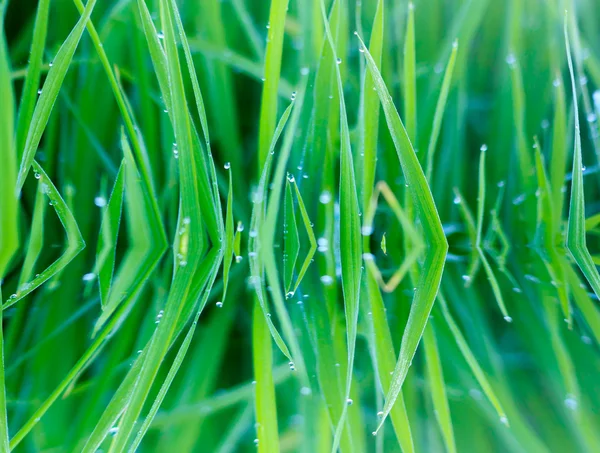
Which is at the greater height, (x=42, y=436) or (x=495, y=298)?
(x=495, y=298)

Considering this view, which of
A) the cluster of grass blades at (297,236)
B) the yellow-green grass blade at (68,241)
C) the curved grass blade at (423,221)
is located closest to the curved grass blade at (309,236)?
the cluster of grass blades at (297,236)

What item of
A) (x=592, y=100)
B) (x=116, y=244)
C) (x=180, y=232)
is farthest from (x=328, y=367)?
(x=592, y=100)

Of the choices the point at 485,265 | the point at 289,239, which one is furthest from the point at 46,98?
the point at 485,265

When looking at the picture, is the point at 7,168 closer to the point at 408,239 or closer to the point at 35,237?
the point at 35,237

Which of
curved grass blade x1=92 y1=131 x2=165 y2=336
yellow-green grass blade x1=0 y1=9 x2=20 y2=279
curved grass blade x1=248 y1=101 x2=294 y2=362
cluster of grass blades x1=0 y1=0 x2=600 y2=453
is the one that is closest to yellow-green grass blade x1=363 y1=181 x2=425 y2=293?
cluster of grass blades x1=0 y1=0 x2=600 y2=453

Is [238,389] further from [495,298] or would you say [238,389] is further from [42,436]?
[495,298]

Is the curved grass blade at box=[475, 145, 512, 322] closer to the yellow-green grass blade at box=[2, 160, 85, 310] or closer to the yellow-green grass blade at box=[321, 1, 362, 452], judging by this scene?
the yellow-green grass blade at box=[321, 1, 362, 452]
